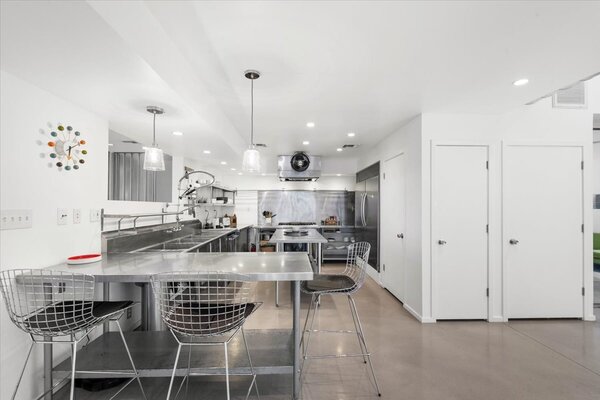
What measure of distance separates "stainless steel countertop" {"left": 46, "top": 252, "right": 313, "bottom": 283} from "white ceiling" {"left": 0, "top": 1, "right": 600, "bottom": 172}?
1214 mm

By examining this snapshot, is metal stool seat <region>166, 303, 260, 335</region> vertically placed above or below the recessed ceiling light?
below

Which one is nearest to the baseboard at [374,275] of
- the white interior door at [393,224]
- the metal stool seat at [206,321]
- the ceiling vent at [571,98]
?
the white interior door at [393,224]

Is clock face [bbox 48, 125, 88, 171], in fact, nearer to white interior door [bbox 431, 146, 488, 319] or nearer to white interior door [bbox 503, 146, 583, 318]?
white interior door [bbox 431, 146, 488, 319]

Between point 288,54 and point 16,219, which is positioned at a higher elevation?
point 288,54

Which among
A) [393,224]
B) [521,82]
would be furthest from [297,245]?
[521,82]

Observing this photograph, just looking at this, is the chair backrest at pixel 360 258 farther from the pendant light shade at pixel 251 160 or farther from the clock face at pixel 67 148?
the clock face at pixel 67 148

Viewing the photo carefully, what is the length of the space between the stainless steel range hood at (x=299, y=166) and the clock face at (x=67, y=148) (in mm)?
3732

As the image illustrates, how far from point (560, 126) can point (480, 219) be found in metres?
1.45

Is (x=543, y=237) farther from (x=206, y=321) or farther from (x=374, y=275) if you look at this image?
(x=206, y=321)

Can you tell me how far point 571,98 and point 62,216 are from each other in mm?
5173

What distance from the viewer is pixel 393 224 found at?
4090mm

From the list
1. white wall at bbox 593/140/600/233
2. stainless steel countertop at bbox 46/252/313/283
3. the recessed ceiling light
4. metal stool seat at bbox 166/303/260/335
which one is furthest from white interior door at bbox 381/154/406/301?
white wall at bbox 593/140/600/233

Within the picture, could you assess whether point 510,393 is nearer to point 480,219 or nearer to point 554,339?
point 554,339

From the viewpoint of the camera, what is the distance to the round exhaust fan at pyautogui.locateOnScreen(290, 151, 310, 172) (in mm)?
5535
